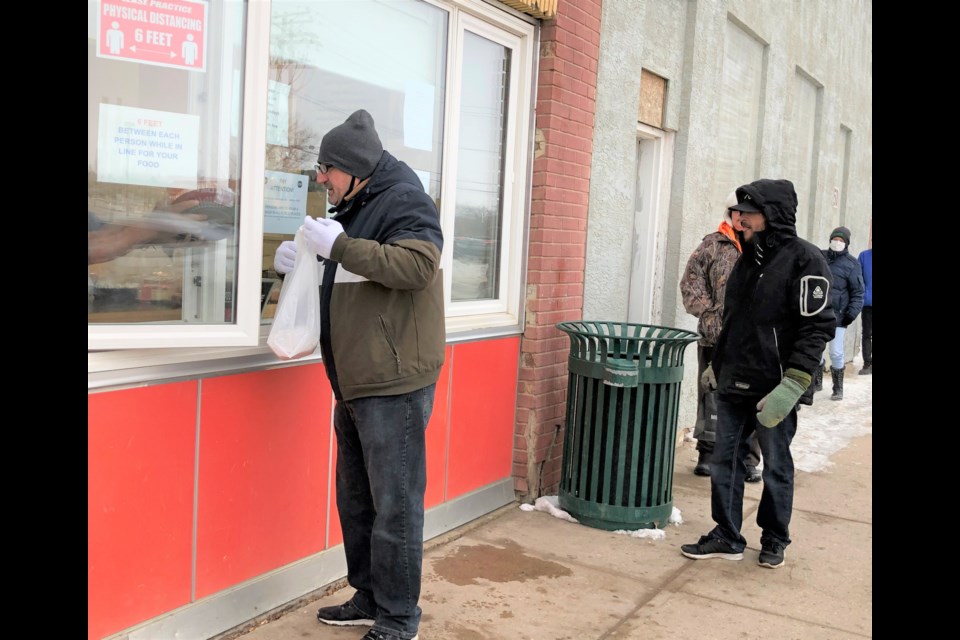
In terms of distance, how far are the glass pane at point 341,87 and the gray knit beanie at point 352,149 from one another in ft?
2.09

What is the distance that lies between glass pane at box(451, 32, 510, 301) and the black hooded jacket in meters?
1.50

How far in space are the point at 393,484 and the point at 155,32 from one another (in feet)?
6.03

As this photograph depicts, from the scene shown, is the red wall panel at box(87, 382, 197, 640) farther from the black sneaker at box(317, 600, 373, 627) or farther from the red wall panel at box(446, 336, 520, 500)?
the red wall panel at box(446, 336, 520, 500)

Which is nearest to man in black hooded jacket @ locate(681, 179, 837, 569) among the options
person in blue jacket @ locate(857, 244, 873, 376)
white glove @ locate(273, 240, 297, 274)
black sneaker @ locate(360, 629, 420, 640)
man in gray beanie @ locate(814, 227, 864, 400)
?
black sneaker @ locate(360, 629, 420, 640)

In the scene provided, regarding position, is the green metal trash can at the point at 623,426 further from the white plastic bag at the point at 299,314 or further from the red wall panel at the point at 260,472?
the white plastic bag at the point at 299,314

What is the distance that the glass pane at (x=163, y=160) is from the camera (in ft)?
10.4

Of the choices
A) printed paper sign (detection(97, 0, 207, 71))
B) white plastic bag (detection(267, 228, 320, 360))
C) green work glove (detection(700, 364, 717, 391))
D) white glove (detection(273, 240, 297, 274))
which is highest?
printed paper sign (detection(97, 0, 207, 71))

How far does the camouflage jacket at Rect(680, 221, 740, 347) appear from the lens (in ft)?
20.6

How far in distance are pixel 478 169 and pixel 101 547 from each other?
3.13m

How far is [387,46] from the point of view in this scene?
464cm

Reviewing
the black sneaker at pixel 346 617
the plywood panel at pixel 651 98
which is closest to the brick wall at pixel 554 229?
the plywood panel at pixel 651 98

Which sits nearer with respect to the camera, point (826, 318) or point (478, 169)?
point (826, 318)

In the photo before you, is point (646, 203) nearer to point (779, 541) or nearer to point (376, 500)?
point (779, 541)
